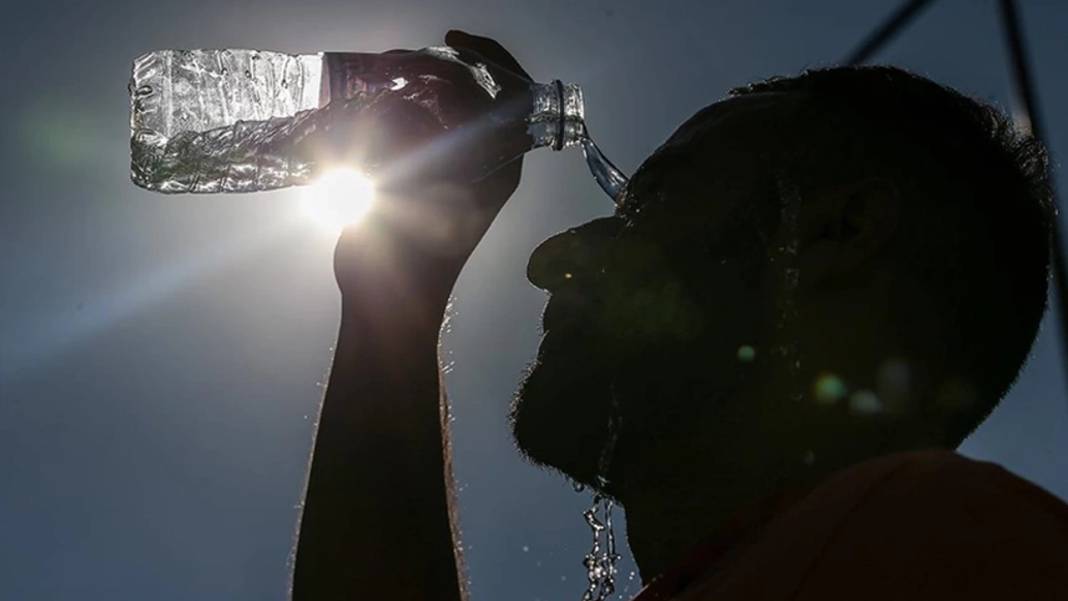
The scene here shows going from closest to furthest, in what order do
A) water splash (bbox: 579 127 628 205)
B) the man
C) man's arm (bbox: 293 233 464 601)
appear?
the man → man's arm (bbox: 293 233 464 601) → water splash (bbox: 579 127 628 205)

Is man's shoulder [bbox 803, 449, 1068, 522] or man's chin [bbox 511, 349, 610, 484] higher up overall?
man's chin [bbox 511, 349, 610, 484]

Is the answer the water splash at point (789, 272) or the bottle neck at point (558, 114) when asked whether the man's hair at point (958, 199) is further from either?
the bottle neck at point (558, 114)

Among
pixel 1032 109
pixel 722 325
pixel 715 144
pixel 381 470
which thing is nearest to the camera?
pixel 722 325

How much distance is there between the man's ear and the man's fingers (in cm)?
86

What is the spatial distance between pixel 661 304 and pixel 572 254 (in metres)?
0.30

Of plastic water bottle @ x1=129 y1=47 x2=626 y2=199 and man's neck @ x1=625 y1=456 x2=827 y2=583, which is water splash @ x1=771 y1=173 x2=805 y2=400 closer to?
man's neck @ x1=625 y1=456 x2=827 y2=583

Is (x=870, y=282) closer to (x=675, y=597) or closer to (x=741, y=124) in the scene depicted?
(x=741, y=124)

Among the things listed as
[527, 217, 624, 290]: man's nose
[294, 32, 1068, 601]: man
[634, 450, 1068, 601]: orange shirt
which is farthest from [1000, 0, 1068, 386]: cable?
[634, 450, 1068, 601]: orange shirt

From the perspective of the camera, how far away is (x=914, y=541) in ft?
3.79

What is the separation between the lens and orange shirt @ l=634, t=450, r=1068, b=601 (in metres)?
1.08

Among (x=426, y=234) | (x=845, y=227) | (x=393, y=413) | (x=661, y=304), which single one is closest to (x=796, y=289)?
(x=845, y=227)

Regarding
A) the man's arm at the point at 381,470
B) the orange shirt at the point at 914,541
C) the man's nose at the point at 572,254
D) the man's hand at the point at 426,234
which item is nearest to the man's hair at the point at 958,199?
the man's nose at the point at 572,254

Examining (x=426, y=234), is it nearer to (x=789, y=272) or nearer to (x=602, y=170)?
(x=602, y=170)

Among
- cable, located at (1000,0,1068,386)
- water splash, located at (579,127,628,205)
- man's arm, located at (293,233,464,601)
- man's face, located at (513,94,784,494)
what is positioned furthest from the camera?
water splash, located at (579,127,628,205)
